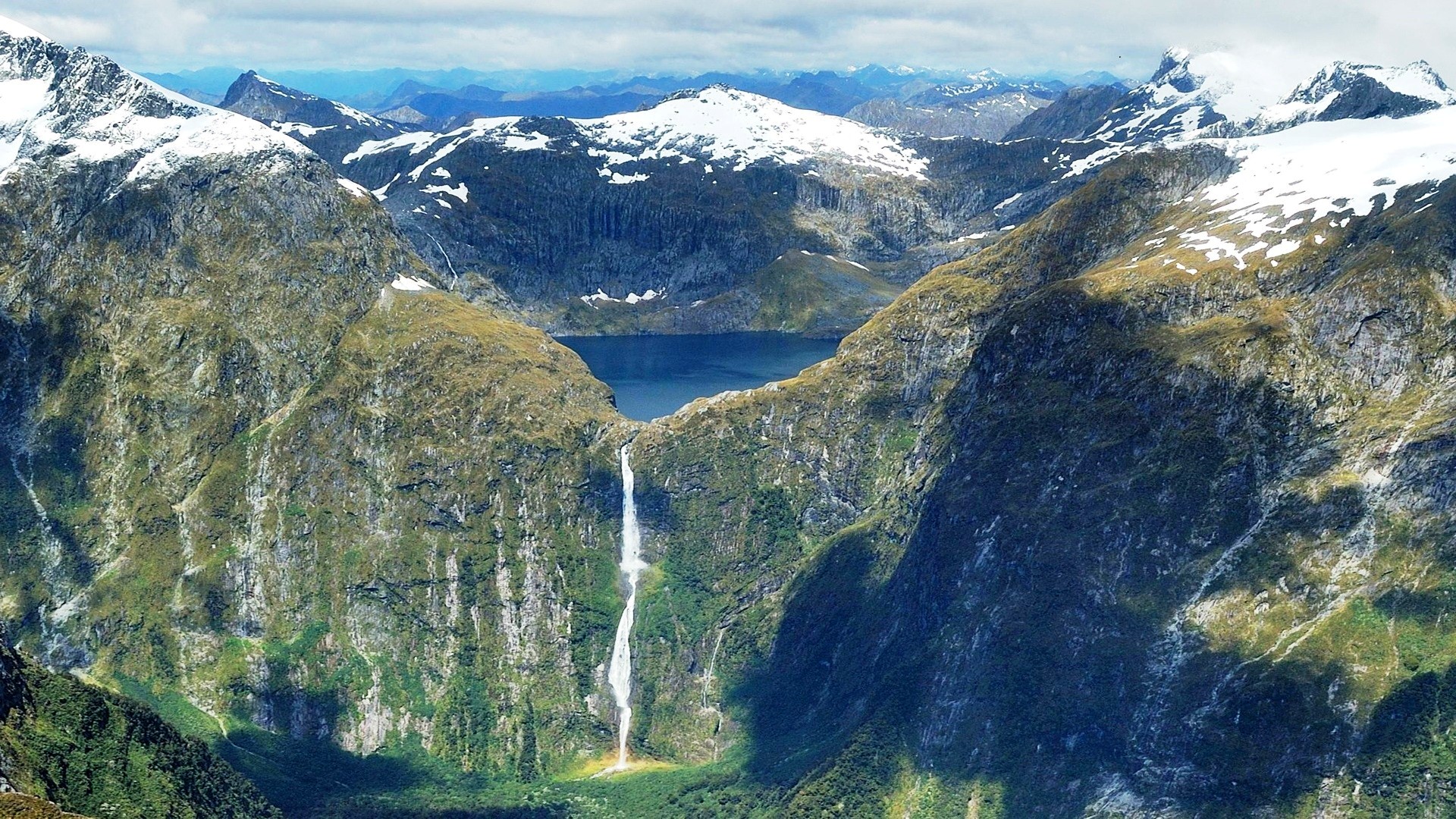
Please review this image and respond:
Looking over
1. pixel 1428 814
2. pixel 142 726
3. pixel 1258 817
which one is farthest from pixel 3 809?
pixel 1428 814

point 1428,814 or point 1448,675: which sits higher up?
point 1448,675

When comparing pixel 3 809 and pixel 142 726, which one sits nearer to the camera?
pixel 3 809

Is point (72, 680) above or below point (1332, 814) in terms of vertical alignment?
above

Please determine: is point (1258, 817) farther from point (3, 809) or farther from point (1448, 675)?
point (3, 809)

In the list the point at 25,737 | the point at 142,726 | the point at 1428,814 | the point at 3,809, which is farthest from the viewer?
the point at 142,726

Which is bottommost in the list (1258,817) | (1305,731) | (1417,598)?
(1258,817)

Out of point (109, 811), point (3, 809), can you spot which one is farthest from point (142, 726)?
point (3, 809)

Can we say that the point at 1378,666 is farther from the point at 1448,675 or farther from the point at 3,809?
the point at 3,809

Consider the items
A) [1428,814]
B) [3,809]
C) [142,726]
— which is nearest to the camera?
[3,809]

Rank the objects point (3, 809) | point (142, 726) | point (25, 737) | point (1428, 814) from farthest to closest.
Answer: point (142, 726) < point (1428, 814) < point (25, 737) < point (3, 809)
